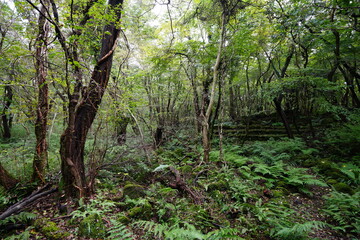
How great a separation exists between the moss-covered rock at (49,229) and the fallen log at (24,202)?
1.71 ft

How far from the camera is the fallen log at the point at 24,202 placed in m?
2.97

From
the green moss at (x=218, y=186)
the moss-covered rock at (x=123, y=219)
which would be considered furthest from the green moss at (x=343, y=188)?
the moss-covered rock at (x=123, y=219)

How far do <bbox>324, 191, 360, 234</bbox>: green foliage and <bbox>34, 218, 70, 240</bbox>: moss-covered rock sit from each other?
454cm

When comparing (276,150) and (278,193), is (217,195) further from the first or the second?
(276,150)

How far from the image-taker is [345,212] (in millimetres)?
3461

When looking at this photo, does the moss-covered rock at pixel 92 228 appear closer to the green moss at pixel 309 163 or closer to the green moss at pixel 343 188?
the green moss at pixel 343 188

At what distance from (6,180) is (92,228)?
2649 millimetres

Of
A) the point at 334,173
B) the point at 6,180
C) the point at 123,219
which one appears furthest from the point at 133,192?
the point at 334,173

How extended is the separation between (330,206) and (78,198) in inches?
208

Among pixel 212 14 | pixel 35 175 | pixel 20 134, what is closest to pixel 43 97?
pixel 35 175

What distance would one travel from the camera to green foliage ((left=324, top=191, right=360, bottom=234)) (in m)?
3.17

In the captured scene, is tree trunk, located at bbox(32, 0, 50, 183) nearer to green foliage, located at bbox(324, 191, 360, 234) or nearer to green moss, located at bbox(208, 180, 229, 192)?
green moss, located at bbox(208, 180, 229, 192)

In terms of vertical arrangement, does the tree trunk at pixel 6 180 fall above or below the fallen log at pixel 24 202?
above

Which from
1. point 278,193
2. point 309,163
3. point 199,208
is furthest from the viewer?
point 309,163
